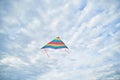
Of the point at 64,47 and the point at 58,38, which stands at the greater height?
the point at 58,38

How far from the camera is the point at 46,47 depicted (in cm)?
2092

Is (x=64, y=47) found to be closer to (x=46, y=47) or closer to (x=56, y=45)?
(x=56, y=45)

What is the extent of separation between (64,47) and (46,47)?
2779 mm

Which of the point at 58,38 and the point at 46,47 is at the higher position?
the point at 58,38

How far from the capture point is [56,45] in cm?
2148

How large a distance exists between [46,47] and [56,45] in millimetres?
1655

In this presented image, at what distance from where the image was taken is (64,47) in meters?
20.9

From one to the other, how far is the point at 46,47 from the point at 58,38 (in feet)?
7.70

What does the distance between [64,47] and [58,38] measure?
172cm

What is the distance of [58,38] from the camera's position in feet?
69.9

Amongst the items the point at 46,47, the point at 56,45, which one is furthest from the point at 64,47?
the point at 46,47
